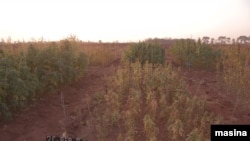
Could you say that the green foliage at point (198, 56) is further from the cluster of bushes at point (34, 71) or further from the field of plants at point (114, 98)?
the cluster of bushes at point (34, 71)

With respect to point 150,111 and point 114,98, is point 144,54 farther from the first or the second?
point 150,111

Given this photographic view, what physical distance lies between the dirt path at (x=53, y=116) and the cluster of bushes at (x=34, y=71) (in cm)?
26

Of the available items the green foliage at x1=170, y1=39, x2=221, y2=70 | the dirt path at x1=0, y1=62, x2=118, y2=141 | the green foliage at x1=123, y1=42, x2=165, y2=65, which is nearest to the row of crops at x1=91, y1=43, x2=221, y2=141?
the dirt path at x1=0, y1=62, x2=118, y2=141

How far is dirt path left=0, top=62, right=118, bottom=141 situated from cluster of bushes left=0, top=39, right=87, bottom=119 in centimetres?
26

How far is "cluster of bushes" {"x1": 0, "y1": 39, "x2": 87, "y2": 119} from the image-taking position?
7.48 metres

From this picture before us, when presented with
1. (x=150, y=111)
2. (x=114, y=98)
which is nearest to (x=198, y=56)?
(x=114, y=98)

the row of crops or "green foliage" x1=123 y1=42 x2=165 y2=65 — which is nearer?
the row of crops

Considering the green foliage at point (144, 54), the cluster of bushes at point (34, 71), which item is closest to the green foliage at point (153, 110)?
the cluster of bushes at point (34, 71)

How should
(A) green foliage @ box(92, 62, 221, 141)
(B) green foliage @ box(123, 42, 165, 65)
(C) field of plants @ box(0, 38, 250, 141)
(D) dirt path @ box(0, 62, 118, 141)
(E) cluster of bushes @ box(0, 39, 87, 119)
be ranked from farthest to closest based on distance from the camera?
(B) green foliage @ box(123, 42, 165, 65) → (E) cluster of bushes @ box(0, 39, 87, 119) → (D) dirt path @ box(0, 62, 118, 141) → (C) field of plants @ box(0, 38, 250, 141) → (A) green foliage @ box(92, 62, 221, 141)

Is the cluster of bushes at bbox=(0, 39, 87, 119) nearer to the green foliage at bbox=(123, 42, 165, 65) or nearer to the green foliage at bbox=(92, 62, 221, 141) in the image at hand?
the green foliage at bbox=(92, 62, 221, 141)

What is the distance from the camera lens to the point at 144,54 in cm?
1171

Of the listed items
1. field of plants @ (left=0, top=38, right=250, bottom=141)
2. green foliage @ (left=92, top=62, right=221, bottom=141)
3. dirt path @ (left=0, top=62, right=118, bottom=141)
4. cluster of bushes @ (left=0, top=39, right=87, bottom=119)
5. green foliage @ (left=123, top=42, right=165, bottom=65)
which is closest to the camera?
green foliage @ (left=92, top=62, right=221, bottom=141)

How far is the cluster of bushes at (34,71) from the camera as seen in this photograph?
748 cm

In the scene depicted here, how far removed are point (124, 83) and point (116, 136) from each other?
1.97 meters
